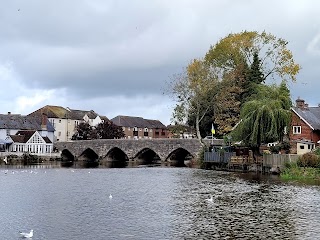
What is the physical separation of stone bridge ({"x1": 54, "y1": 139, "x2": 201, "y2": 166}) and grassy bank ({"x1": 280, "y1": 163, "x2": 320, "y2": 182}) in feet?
96.5

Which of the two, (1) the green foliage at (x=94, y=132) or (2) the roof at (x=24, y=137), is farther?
(1) the green foliage at (x=94, y=132)

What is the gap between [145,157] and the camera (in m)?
96.2

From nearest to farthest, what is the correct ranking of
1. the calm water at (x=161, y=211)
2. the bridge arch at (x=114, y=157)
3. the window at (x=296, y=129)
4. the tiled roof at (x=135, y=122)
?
the calm water at (x=161, y=211), the window at (x=296, y=129), the bridge arch at (x=114, y=157), the tiled roof at (x=135, y=122)

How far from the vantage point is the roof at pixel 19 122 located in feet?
323

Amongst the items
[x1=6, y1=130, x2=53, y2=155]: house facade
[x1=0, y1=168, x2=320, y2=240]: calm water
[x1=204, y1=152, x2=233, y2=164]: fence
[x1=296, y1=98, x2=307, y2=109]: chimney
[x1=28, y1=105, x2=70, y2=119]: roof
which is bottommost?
[x1=0, y1=168, x2=320, y2=240]: calm water

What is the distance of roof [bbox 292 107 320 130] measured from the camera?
2452 inches

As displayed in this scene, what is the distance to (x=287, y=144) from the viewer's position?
2270 inches

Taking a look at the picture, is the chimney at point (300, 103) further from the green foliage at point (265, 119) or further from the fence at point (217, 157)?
the fence at point (217, 157)

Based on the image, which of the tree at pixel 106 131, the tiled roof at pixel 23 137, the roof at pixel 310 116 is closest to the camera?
the roof at pixel 310 116

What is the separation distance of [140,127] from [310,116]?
271 feet

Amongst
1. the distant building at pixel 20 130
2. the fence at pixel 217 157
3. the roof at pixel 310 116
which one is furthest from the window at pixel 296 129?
the distant building at pixel 20 130

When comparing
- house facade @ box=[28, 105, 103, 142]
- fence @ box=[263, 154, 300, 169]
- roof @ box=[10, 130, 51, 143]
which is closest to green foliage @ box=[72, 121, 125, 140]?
house facade @ box=[28, 105, 103, 142]

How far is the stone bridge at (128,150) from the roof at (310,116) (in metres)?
17.3

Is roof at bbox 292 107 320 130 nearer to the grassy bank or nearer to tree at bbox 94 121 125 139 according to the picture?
the grassy bank
